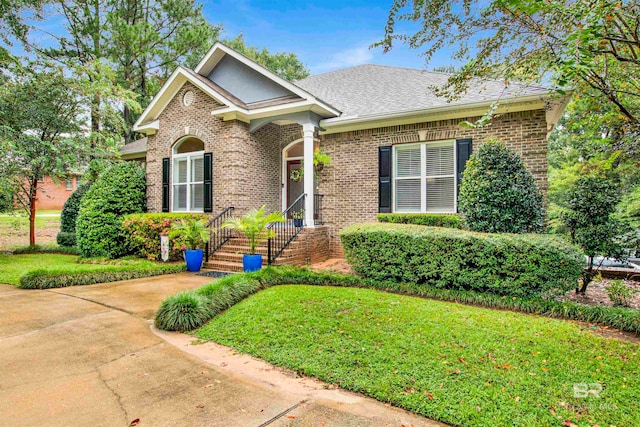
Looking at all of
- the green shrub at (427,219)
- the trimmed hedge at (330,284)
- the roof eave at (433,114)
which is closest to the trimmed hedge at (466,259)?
the trimmed hedge at (330,284)

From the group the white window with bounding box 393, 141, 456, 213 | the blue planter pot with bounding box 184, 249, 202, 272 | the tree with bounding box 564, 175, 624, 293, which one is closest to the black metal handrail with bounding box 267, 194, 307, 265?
the blue planter pot with bounding box 184, 249, 202, 272

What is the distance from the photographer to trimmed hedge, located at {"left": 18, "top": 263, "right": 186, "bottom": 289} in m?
6.78

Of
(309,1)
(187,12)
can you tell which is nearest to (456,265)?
(309,1)

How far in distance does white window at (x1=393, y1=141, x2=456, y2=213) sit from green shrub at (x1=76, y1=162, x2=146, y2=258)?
824 centimetres

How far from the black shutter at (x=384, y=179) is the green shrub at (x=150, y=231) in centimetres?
516

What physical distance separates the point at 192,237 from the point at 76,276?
2.57 meters

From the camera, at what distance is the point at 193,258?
8.40 m

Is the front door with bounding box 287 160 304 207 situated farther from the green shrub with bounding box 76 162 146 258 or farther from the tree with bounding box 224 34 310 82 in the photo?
the tree with bounding box 224 34 310 82

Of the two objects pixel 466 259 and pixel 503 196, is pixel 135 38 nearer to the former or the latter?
pixel 503 196

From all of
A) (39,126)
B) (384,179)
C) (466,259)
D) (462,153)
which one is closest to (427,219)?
(384,179)

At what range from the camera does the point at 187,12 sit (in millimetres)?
18328

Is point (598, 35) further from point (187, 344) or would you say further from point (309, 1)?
point (309, 1)

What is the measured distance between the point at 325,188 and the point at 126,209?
21.0 ft

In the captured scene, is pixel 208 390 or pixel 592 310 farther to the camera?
pixel 592 310
